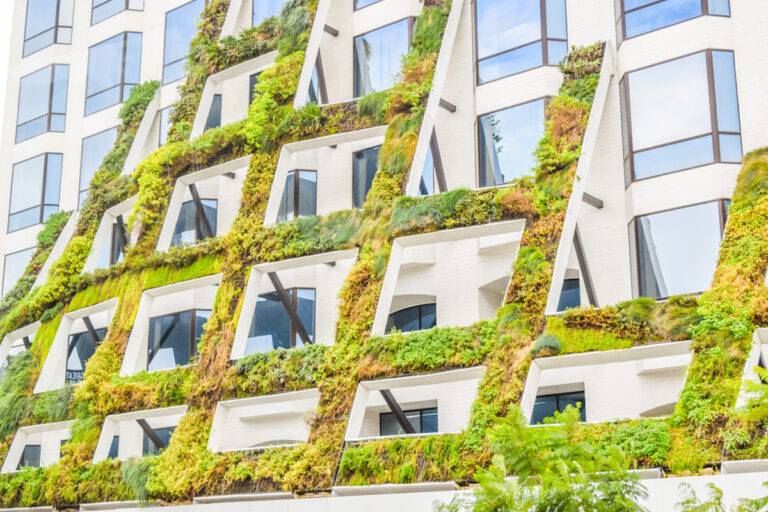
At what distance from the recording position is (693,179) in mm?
25625

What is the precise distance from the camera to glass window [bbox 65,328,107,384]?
36.1 m

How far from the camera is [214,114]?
3594 cm

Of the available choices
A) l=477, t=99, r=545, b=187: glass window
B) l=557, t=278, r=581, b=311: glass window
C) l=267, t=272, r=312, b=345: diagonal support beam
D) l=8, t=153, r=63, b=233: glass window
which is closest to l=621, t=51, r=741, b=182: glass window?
l=477, t=99, r=545, b=187: glass window

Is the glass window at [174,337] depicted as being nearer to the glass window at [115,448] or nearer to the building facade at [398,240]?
the building facade at [398,240]

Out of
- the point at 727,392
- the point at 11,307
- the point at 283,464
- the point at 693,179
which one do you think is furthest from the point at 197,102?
the point at 727,392

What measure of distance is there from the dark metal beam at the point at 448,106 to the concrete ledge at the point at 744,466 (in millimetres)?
13367

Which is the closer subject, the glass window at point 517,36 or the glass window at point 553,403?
the glass window at point 553,403

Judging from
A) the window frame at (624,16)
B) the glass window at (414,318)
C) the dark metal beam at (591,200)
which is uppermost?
the window frame at (624,16)

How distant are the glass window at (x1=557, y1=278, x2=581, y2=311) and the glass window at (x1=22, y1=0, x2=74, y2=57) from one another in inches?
897

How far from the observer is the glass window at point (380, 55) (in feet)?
104

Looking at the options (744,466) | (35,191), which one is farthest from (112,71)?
A: (744,466)

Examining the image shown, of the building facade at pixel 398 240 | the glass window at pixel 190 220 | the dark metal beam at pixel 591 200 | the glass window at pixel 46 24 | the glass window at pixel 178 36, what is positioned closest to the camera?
the building facade at pixel 398 240

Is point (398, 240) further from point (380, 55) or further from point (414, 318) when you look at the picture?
point (380, 55)

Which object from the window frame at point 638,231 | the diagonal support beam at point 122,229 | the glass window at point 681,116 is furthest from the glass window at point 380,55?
the diagonal support beam at point 122,229
